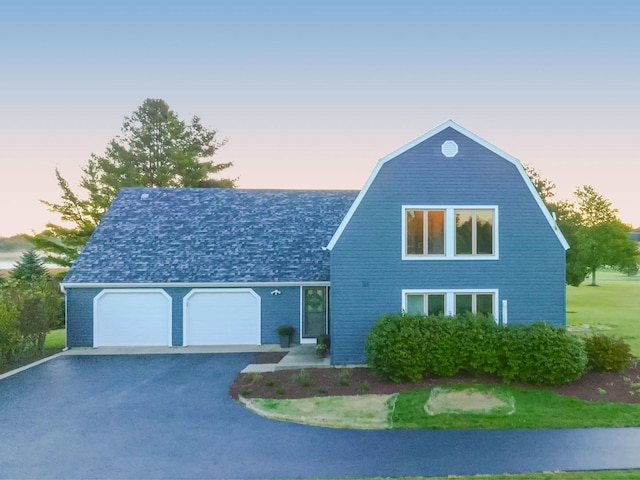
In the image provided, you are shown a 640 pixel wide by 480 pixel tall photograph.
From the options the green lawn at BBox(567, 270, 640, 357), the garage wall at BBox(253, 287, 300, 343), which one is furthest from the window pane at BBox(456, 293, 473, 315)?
the green lawn at BBox(567, 270, 640, 357)

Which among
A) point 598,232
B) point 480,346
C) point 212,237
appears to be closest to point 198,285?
point 212,237

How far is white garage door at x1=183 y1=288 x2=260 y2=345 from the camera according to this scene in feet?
58.1

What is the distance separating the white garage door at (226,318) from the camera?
1772 cm

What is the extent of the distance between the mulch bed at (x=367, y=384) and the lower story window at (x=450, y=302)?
248 centimetres

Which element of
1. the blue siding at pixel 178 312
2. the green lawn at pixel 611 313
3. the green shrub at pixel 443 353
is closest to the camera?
the green shrub at pixel 443 353

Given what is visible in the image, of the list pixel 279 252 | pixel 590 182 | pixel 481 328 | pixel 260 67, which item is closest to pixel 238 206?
pixel 279 252

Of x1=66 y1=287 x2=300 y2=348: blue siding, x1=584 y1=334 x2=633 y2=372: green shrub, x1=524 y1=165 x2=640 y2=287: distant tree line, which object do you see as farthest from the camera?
x1=524 y1=165 x2=640 y2=287: distant tree line

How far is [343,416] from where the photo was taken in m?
9.77

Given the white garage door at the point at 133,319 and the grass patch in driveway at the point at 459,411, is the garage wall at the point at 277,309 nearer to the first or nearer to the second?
the white garage door at the point at 133,319

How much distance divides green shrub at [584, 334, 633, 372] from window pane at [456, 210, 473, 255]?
4.33 metres

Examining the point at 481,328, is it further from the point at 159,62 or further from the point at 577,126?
the point at 159,62

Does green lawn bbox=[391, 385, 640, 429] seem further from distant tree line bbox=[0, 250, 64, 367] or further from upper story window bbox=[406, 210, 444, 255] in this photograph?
distant tree line bbox=[0, 250, 64, 367]

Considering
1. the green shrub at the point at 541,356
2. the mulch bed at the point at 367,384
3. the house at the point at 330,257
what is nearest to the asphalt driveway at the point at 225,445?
the mulch bed at the point at 367,384

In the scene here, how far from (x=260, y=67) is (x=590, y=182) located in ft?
156
